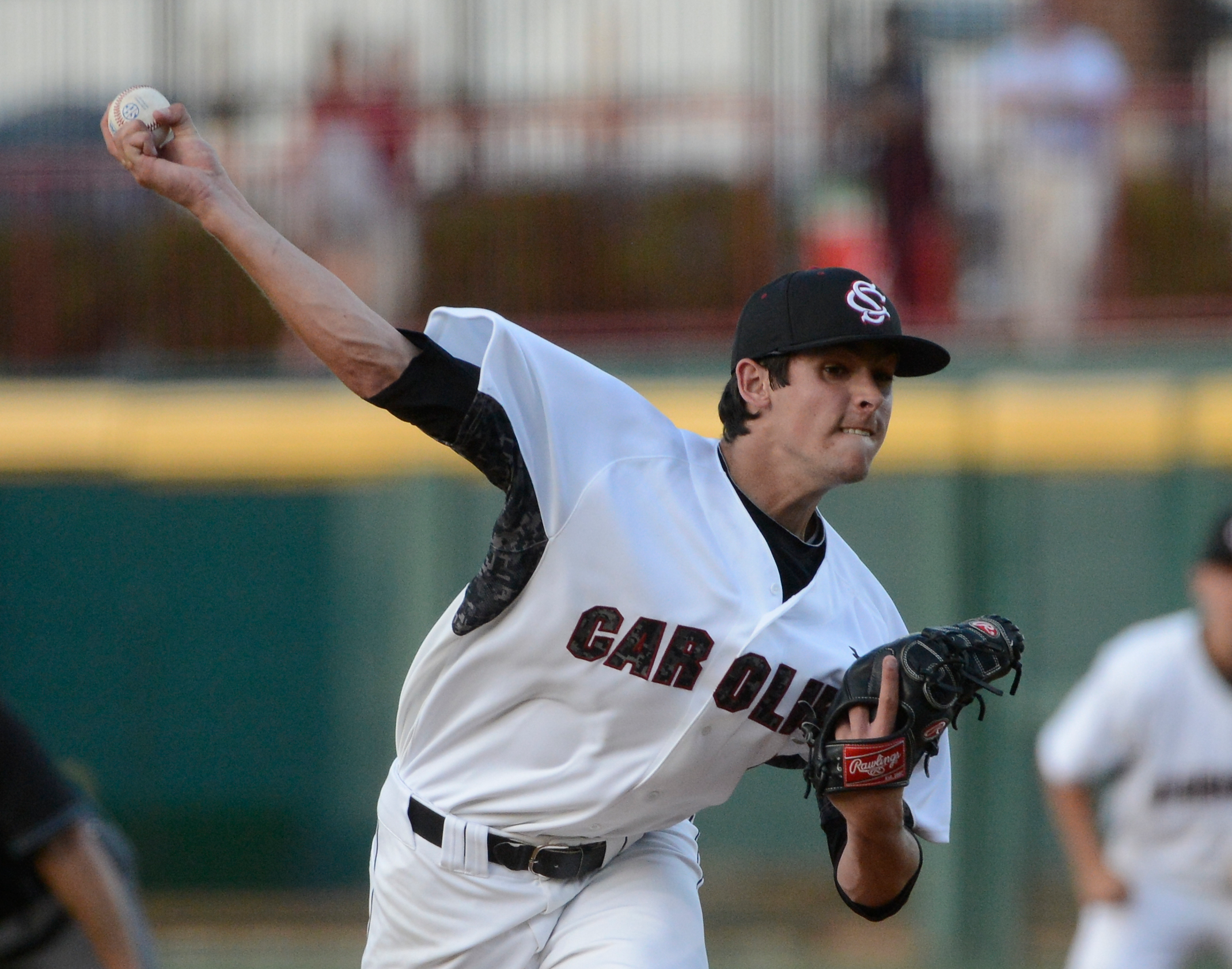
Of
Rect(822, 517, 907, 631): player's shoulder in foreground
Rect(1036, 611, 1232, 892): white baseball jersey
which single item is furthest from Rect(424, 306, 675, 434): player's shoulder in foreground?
Rect(1036, 611, 1232, 892): white baseball jersey

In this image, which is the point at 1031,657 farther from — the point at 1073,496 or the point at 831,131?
the point at 831,131

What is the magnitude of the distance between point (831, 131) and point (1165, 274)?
1.85 m

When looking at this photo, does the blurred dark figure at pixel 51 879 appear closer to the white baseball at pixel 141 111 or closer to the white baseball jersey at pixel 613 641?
the white baseball jersey at pixel 613 641

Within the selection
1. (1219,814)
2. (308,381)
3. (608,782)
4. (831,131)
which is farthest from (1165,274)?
(608,782)

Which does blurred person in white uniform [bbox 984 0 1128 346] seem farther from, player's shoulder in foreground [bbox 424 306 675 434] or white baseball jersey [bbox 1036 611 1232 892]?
player's shoulder in foreground [bbox 424 306 675 434]

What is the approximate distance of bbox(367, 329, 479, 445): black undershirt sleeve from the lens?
304 cm

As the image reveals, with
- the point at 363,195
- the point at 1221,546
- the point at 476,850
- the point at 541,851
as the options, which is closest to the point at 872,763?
the point at 541,851

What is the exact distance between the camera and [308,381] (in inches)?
326

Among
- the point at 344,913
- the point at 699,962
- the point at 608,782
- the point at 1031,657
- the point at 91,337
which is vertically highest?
the point at 91,337

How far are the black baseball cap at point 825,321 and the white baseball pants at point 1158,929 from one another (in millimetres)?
2629

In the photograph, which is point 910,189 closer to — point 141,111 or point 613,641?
point 613,641

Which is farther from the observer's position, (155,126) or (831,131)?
(831,131)

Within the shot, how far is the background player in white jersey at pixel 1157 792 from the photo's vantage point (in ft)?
17.6

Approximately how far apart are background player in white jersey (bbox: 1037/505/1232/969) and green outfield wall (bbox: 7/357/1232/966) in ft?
7.26
